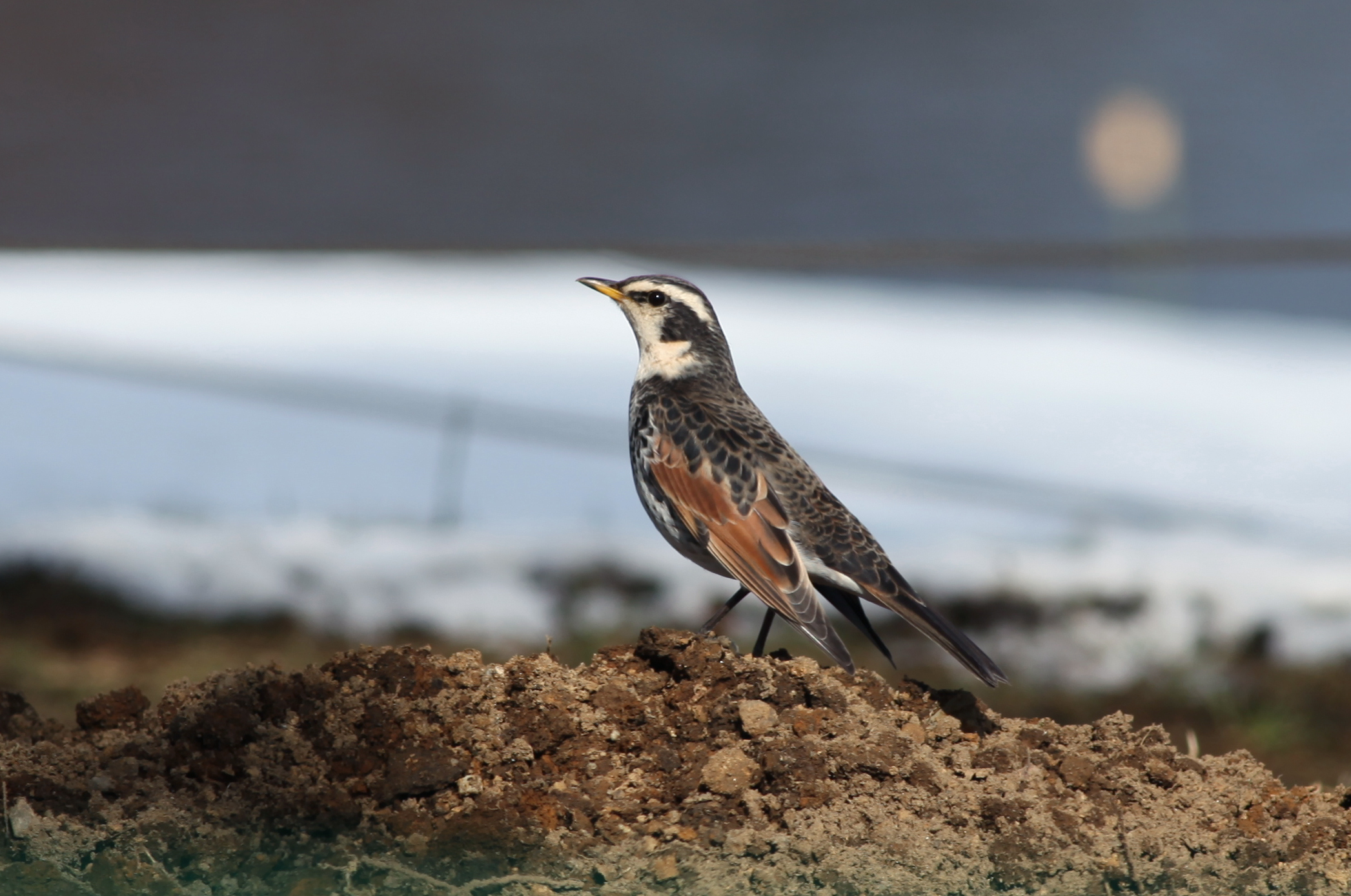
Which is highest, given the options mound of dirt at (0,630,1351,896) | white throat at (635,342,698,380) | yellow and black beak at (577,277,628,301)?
yellow and black beak at (577,277,628,301)

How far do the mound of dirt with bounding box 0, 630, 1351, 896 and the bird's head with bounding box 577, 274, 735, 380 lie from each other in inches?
35.9

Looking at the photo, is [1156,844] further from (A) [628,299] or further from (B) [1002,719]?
(A) [628,299]

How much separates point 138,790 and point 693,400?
4.51ft

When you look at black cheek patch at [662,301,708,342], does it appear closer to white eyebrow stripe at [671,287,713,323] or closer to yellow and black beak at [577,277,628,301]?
white eyebrow stripe at [671,287,713,323]

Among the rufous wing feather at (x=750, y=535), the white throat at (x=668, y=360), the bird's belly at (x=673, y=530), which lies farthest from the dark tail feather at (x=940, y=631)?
the white throat at (x=668, y=360)

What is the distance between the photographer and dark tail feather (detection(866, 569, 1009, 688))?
2.28 meters

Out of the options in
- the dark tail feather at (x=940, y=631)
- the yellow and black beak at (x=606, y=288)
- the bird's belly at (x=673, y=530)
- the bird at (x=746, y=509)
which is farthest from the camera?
the yellow and black beak at (x=606, y=288)

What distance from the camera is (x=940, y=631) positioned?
7.71 ft

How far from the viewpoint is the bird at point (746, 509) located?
238 centimetres

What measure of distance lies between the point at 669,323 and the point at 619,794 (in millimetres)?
1376

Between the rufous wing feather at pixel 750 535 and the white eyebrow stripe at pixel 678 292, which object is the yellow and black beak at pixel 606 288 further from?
the rufous wing feather at pixel 750 535

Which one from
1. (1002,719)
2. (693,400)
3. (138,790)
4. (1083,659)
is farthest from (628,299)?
(1083,659)

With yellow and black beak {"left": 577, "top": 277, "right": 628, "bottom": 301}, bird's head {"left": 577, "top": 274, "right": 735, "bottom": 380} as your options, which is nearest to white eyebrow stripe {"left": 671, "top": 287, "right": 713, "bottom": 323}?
bird's head {"left": 577, "top": 274, "right": 735, "bottom": 380}

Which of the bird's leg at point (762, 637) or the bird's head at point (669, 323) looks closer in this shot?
the bird's leg at point (762, 637)
